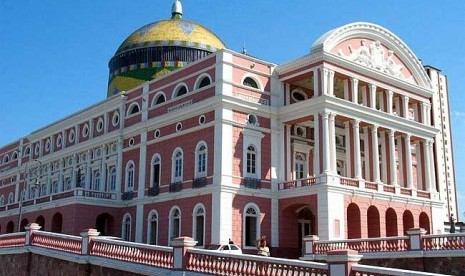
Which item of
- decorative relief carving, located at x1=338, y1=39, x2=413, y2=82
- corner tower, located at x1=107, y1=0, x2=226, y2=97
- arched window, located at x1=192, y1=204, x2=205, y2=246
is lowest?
arched window, located at x1=192, y1=204, x2=205, y2=246

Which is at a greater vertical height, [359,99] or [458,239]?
[359,99]

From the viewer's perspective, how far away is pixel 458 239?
20.8 metres

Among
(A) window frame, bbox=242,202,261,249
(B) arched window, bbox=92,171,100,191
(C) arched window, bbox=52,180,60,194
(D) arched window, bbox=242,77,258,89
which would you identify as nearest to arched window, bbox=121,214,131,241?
(B) arched window, bbox=92,171,100,191

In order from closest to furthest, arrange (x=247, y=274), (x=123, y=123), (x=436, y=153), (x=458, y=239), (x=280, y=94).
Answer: (x=247, y=274)
(x=458, y=239)
(x=280, y=94)
(x=123, y=123)
(x=436, y=153)

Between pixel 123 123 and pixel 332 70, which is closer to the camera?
pixel 332 70

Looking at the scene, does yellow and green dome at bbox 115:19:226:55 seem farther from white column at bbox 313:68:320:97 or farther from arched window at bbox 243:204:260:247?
arched window at bbox 243:204:260:247

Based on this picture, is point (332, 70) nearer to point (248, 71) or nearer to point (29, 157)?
point (248, 71)

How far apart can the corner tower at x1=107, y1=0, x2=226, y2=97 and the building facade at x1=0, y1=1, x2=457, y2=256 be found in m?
5.04

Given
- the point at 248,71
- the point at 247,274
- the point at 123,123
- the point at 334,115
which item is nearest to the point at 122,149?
the point at 123,123

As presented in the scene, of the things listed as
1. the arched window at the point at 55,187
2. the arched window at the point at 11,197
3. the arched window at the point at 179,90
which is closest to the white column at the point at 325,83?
the arched window at the point at 179,90

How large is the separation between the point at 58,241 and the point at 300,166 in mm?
14884

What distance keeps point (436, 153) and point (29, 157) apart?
33.8m

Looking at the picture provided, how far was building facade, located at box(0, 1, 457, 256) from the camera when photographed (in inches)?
1182

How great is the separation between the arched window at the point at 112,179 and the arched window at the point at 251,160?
11249 millimetres
